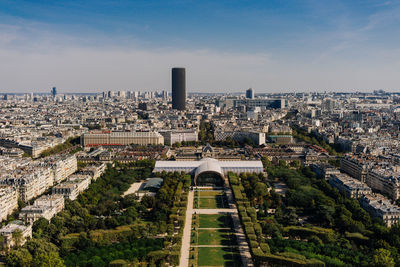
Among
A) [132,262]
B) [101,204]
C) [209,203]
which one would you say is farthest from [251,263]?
[101,204]

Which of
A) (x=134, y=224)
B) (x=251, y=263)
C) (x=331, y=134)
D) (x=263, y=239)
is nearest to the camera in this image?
(x=251, y=263)

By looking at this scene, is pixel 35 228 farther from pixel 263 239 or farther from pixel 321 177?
pixel 321 177

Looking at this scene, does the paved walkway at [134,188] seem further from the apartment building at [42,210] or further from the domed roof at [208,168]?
the apartment building at [42,210]

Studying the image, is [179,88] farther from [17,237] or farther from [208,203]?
[17,237]

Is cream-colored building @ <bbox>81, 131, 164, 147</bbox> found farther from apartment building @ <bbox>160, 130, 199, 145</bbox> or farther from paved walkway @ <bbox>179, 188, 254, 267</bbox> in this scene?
paved walkway @ <bbox>179, 188, 254, 267</bbox>

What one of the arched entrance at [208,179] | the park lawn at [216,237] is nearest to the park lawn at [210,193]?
the arched entrance at [208,179]

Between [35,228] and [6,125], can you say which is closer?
[35,228]

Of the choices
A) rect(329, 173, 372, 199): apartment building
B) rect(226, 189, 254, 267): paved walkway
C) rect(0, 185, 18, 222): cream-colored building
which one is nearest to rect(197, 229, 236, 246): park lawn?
rect(226, 189, 254, 267): paved walkway
